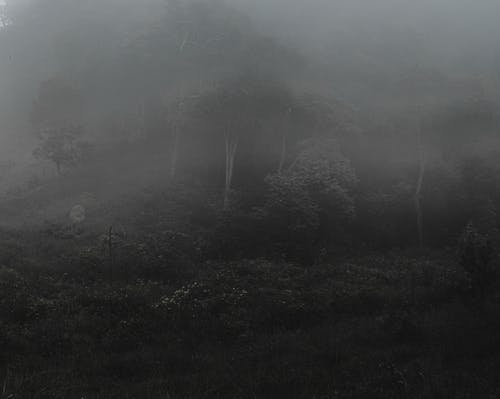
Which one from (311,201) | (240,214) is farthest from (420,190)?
(240,214)

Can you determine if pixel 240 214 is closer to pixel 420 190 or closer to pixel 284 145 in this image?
pixel 284 145

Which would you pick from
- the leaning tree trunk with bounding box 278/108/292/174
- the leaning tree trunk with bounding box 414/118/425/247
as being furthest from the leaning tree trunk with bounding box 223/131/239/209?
the leaning tree trunk with bounding box 414/118/425/247

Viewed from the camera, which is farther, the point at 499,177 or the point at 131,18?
the point at 131,18

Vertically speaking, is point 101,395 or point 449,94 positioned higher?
point 449,94

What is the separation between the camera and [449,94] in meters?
41.7

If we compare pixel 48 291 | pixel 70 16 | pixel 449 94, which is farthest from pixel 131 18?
pixel 48 291

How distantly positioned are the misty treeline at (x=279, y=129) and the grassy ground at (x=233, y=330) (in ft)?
23.0

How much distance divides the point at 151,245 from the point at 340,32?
155ft

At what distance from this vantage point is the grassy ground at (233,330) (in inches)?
332

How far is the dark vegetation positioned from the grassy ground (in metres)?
0.08

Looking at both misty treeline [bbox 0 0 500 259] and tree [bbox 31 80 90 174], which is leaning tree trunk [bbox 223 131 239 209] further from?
tree [bbox 31 80 90 174]

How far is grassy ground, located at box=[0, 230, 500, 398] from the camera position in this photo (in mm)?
8430

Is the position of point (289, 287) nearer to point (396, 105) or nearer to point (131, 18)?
point (396, 105)

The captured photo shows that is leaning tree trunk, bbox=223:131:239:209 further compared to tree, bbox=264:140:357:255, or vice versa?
leaning tree trunk, bbox=223:131:239:209
